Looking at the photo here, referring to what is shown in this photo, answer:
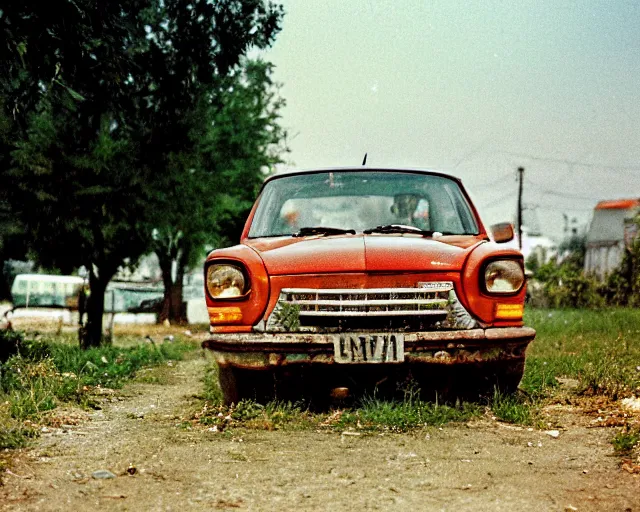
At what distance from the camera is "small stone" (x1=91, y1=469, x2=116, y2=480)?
3.20m

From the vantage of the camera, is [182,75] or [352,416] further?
[182,75]

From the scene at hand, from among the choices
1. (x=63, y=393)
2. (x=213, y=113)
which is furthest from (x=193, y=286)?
(x=63, y=393)

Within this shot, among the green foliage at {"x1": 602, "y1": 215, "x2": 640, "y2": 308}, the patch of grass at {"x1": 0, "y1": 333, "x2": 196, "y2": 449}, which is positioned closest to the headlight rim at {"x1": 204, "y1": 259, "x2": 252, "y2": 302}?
the patch of grass at {"x1": 0, "y1": 333, "x2": 196, "y2": 449}

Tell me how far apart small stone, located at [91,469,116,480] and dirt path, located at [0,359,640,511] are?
28 millimetres

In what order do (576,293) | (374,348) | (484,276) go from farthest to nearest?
1. (576,293)
2. (484,276)
3. (374,348)

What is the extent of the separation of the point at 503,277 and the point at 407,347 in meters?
0.76

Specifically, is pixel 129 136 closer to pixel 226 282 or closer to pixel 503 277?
pixel 226 282

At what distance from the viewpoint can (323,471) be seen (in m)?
3.26

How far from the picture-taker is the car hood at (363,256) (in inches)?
166

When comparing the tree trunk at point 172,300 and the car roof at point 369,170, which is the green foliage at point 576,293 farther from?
the car roof at point 369,170

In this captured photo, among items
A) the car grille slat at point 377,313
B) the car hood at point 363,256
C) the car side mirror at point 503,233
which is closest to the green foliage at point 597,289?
the car side mirror at point 503,233

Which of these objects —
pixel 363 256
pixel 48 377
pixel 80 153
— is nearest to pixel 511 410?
pixel 363 256

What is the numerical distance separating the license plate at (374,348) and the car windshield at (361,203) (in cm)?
127

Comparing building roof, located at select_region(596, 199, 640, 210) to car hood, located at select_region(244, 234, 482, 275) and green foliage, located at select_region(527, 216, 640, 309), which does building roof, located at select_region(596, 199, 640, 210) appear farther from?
car hood, located at select_region(244, 234, 482, 275)
